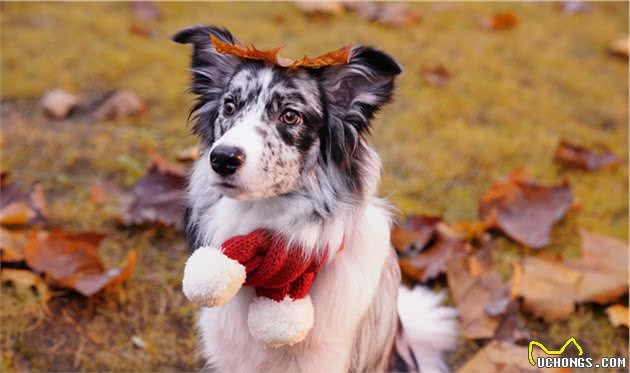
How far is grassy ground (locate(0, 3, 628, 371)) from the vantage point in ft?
10.4

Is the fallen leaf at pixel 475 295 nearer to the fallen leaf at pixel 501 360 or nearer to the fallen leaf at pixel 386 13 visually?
the fallen leaf at pixel 501 360

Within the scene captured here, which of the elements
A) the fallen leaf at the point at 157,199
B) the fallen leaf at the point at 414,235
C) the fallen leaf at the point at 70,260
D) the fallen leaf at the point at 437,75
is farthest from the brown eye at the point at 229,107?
the fallen leaf at the point at 437,75

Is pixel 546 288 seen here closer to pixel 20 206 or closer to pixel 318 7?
pixel 20 206

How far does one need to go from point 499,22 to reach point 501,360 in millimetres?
3843

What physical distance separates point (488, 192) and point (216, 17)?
3106 mm

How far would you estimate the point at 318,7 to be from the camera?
5988 mm

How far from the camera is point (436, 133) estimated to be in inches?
187

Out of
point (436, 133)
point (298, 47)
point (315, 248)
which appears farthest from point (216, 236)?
point (298, 47)

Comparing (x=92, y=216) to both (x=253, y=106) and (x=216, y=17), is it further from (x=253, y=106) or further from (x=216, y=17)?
(x=216, y=17)

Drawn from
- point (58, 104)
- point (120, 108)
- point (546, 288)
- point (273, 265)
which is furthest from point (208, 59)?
point (58, 104)

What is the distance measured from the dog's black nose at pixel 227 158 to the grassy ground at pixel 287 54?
1.25m

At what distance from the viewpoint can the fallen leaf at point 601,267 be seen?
3.36 metres

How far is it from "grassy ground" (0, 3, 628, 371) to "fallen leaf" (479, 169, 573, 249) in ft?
0.38

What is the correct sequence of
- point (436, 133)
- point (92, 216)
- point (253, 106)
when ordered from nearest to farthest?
point (253, 106)
point (92, 216)
point (436, 133)
